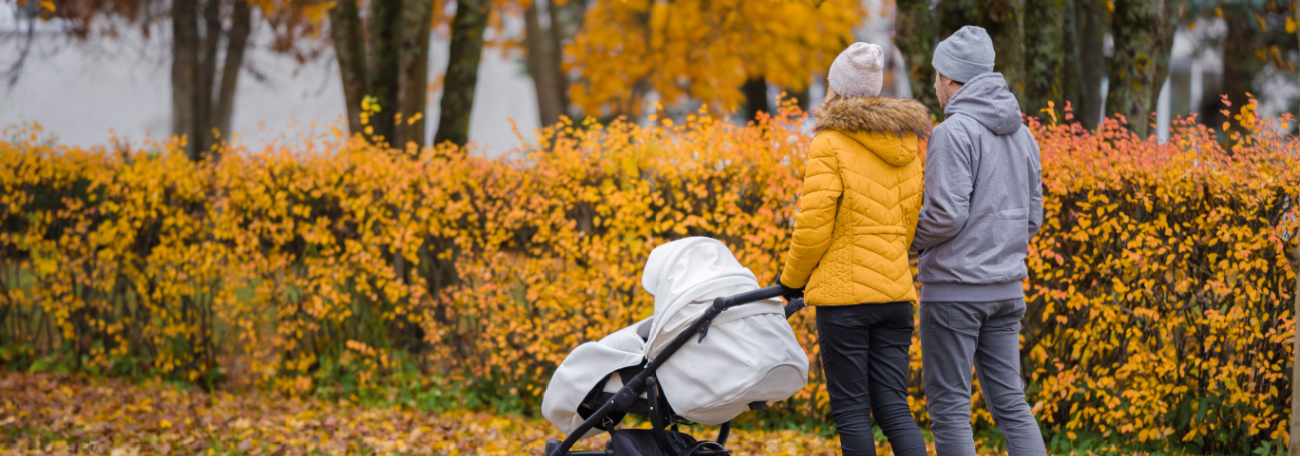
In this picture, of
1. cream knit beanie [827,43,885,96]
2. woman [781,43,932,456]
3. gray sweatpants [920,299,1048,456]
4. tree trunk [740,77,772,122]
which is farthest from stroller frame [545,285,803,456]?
tree trunk [740,77,772,122]

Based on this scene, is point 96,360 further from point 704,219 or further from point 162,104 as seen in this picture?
point 162,104

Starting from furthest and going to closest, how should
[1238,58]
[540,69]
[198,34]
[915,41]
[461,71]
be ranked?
[540,69] → [1238,58] → [198,34] → [461,71] → [915,41]

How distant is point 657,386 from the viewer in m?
3.37

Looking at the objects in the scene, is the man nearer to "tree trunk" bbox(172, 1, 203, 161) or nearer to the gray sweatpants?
the gray sweatpants

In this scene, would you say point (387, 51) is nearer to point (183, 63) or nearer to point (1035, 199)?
point (183, 63)

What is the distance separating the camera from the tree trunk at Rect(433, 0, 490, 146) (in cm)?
733

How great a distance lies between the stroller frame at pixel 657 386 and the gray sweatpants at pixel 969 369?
0.50 meters

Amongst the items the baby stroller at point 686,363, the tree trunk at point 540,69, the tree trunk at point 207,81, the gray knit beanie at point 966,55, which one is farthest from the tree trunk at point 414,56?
the tree trunk at point 540,69

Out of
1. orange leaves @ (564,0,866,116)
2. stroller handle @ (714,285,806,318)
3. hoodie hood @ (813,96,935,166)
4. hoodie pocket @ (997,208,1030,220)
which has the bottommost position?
stroller handle @ (714,285,806,318)

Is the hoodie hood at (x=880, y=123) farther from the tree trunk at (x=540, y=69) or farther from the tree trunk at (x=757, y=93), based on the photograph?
the tree trunk at (x=757, y=93)

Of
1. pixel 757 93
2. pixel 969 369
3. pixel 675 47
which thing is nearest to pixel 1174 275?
pixel 969 369

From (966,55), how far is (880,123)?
43 centimetres

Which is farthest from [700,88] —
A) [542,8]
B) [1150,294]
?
[1150,294]

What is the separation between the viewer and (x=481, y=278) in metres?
5.73
